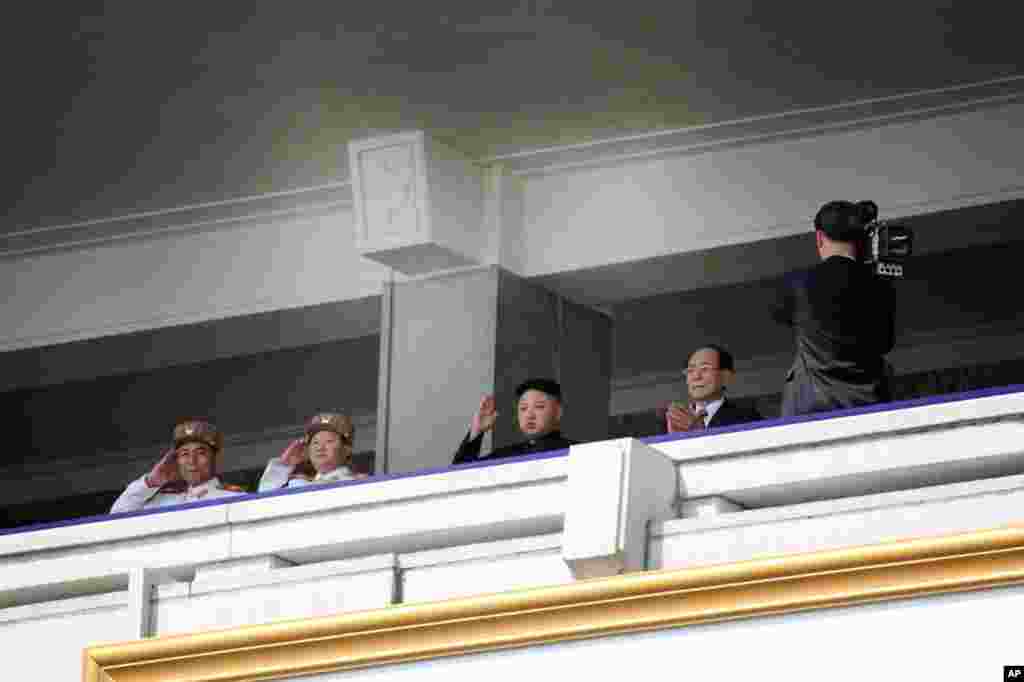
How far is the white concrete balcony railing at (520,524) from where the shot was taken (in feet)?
31.0

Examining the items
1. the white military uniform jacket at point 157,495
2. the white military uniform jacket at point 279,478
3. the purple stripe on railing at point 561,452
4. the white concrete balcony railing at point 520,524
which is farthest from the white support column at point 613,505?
the white military uniform jacket at point 157,495

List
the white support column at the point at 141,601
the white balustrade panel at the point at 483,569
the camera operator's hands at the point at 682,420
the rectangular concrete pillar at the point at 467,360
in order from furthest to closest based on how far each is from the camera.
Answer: the rectangular concrete pillar at the point at 467,360
the camera operator's hands at the point at 682,420
the white support column at the point at 141,601
the white balustrade panel at the point at 483,569

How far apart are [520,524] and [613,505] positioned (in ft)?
1.97

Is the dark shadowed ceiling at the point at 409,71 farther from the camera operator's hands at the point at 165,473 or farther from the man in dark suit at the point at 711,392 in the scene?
the man in dark suit at the point at 711,392

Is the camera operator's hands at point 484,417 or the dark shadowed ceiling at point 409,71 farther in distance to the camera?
the dark shadowed ceiling at point 409,71

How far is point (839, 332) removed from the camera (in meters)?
9.88

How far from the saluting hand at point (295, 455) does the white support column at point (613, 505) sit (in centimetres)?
233

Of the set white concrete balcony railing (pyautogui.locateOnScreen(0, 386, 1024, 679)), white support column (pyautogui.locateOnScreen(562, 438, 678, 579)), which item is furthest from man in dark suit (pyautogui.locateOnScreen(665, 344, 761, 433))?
white support column (pyautogui.locateOnScreen(562, 438, 678, 579))

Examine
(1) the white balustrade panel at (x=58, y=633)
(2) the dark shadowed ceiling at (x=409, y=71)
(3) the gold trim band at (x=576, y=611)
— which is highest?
(2) the dark shadowed ceiling at (x=409, y=71)

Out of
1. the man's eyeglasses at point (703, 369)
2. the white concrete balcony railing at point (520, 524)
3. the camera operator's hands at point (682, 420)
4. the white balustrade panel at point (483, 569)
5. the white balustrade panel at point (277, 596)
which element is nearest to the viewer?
the white concrete balcony railing at point (520, 524)

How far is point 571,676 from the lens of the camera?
9.53 metres

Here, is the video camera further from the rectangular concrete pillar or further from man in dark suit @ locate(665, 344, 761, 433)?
the rectangular concrete pillar

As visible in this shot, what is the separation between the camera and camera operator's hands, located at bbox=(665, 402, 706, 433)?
10547mm

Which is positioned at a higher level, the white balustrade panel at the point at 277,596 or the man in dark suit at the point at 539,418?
the man in dark suit at the point at 539,418
